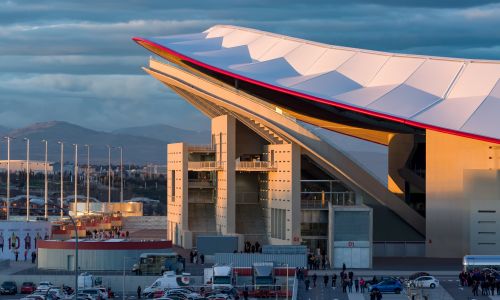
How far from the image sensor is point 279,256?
66.7 m

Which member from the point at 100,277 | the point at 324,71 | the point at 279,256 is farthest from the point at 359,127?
the point at 100,277

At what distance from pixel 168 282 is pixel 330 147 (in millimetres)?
15239

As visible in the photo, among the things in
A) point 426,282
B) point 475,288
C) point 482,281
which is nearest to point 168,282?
point 426,282

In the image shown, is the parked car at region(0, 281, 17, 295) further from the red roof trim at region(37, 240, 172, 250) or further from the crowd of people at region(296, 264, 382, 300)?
the crowd of people at region(296, 264, 382, 300)

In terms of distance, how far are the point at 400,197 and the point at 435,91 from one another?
27.3 ft

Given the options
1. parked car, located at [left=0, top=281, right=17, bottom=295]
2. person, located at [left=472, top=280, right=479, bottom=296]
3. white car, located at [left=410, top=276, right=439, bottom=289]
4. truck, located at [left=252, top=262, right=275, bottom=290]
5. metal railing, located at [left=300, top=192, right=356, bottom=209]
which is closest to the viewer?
person, located at [left=472, top=280, right=479, bottom=296]

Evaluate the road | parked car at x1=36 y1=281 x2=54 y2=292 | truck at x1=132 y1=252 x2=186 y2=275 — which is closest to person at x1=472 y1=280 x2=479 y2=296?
the road

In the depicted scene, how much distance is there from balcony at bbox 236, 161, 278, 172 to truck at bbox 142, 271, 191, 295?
16.2 metres

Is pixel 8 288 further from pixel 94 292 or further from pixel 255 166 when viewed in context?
pixel 255 166

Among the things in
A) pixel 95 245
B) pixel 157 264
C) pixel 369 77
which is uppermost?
pixel 369 77

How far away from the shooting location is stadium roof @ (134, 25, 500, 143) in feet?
232

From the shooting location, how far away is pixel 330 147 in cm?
7288

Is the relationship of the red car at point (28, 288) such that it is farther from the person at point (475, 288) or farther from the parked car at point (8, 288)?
the person at point (475, 288)

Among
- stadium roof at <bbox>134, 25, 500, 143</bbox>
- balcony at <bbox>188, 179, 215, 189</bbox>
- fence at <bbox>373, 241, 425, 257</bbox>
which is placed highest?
stadium roof at <bbox>134, 25, 500, 143</bbox>
